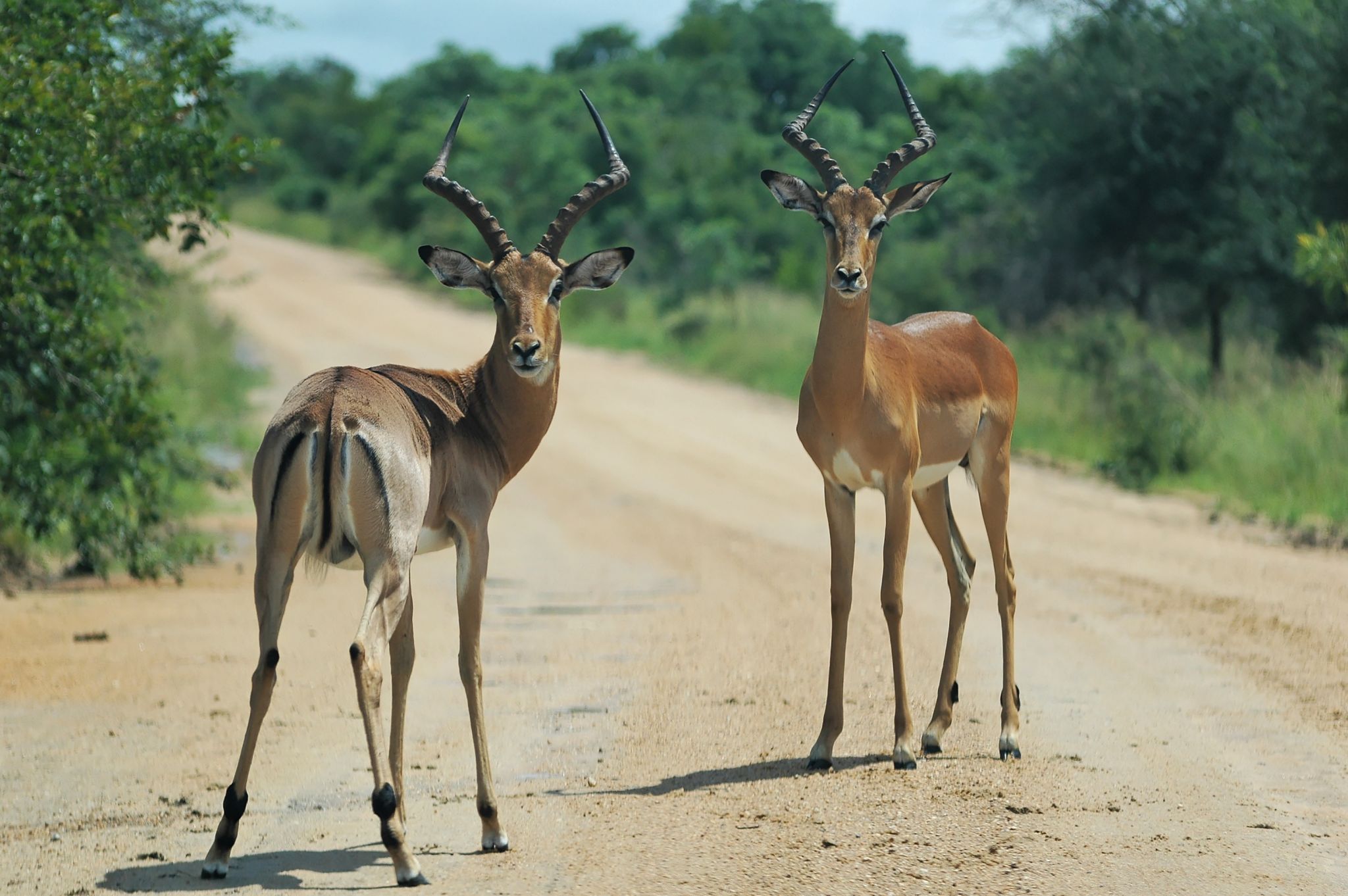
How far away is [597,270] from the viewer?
7.12 m

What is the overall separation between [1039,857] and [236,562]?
949 cm

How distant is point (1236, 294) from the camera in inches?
901

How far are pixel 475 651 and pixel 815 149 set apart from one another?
10.2ft

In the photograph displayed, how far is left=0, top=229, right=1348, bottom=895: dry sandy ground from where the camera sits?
588 cm

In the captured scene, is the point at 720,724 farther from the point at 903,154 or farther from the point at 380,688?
the point at 903,154

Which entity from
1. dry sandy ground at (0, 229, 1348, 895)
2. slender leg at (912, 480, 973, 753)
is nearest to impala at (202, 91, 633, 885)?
dry sandy ground at (0, 229, 1348, 895)

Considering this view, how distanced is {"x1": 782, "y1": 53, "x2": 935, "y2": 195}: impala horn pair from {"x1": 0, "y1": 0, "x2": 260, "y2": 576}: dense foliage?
4.52 meters

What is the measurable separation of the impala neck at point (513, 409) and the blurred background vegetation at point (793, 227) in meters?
4.07

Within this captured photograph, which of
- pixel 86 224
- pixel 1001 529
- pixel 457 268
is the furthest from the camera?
pixel 86 224

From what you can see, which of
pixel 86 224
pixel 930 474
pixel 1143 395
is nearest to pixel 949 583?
pixel 930 474

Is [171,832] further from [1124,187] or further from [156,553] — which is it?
[1124,187]

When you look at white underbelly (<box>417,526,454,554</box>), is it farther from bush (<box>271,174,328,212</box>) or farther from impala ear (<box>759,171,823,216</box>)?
bush (<box>271,174,328,212</box>)

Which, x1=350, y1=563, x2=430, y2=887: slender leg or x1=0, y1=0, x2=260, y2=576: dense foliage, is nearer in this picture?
x1=350, y1=563, x2=430, y2=887: slender leg

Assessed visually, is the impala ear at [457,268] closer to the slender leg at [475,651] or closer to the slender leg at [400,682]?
the slender leg at [475,651]
